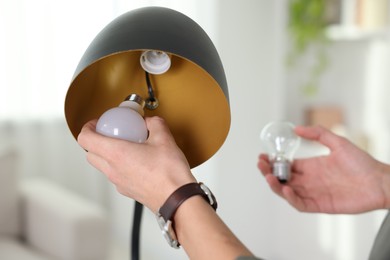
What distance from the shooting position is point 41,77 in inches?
123

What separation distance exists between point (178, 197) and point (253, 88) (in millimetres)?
2279

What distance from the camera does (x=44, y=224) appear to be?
8.11 ft

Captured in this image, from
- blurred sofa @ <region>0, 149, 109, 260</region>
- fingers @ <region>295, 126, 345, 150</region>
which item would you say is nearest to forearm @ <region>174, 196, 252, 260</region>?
fingers @ <region>295, 126, 345, 150</region>

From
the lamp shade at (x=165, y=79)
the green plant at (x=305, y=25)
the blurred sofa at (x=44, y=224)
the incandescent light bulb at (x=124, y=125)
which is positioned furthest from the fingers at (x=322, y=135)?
the green plant at (x=305, y=25)

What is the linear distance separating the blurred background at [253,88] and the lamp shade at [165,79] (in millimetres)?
→ 1941

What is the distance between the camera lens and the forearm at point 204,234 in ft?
2.13

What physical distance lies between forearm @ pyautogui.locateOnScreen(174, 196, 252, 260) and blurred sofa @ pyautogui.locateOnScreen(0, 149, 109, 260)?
1737 mm

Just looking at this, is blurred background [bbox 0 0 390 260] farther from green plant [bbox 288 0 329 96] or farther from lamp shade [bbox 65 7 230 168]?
lamp shade [bbox 65 7 230 168]

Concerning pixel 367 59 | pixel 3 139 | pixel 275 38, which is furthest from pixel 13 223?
pixel 367 59

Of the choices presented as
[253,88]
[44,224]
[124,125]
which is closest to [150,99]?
[124,125]

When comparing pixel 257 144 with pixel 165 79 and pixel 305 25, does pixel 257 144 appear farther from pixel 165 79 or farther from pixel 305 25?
pixel 165 79

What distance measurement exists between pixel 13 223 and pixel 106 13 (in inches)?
49.6

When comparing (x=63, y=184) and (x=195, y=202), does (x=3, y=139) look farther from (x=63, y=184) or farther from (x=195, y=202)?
(x=195, y=202)

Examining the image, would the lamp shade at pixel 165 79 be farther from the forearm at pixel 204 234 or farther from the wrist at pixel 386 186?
the wrist at pixel 386 186
